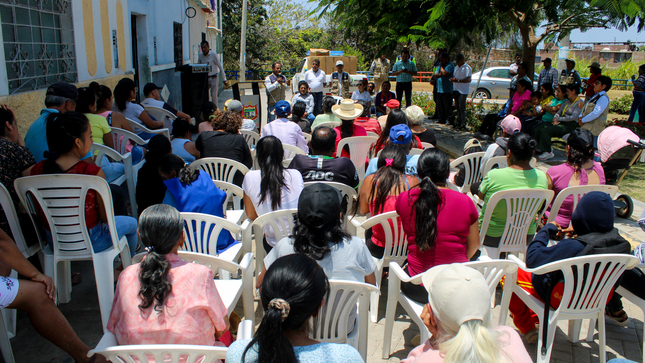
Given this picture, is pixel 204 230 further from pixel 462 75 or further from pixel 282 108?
pixel 462 75

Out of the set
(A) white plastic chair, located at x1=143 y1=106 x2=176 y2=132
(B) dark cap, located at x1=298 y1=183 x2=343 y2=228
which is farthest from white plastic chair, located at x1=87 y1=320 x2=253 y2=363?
(A) white plastic chair, located at x1=143 y1=106 x2=176 y2=132

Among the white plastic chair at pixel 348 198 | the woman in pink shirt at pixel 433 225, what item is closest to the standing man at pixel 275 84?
the white plastic chair at pixel 348 198

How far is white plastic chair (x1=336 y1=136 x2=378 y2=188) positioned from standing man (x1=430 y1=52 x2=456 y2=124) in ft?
18.1

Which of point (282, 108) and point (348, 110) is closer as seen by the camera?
point (282, 108)

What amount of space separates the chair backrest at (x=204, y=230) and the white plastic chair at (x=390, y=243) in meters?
0.95

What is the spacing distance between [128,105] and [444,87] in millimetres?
7349

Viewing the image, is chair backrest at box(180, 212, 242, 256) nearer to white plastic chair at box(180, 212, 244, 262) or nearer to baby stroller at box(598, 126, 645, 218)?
white plastic chair at box(180, 212, 244, 262)

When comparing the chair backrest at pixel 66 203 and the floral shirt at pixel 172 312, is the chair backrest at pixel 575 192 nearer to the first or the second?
the floral shirt at pixel 172 312

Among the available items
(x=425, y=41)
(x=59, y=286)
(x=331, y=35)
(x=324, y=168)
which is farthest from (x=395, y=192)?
(x=331, y=35)

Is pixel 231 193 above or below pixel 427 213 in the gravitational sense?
below

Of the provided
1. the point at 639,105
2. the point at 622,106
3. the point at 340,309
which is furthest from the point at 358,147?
the point at 622,106

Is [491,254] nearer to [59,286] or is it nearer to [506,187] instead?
[506,187]

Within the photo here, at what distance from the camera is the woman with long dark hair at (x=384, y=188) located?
3348mm

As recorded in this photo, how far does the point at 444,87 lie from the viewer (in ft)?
34.2
